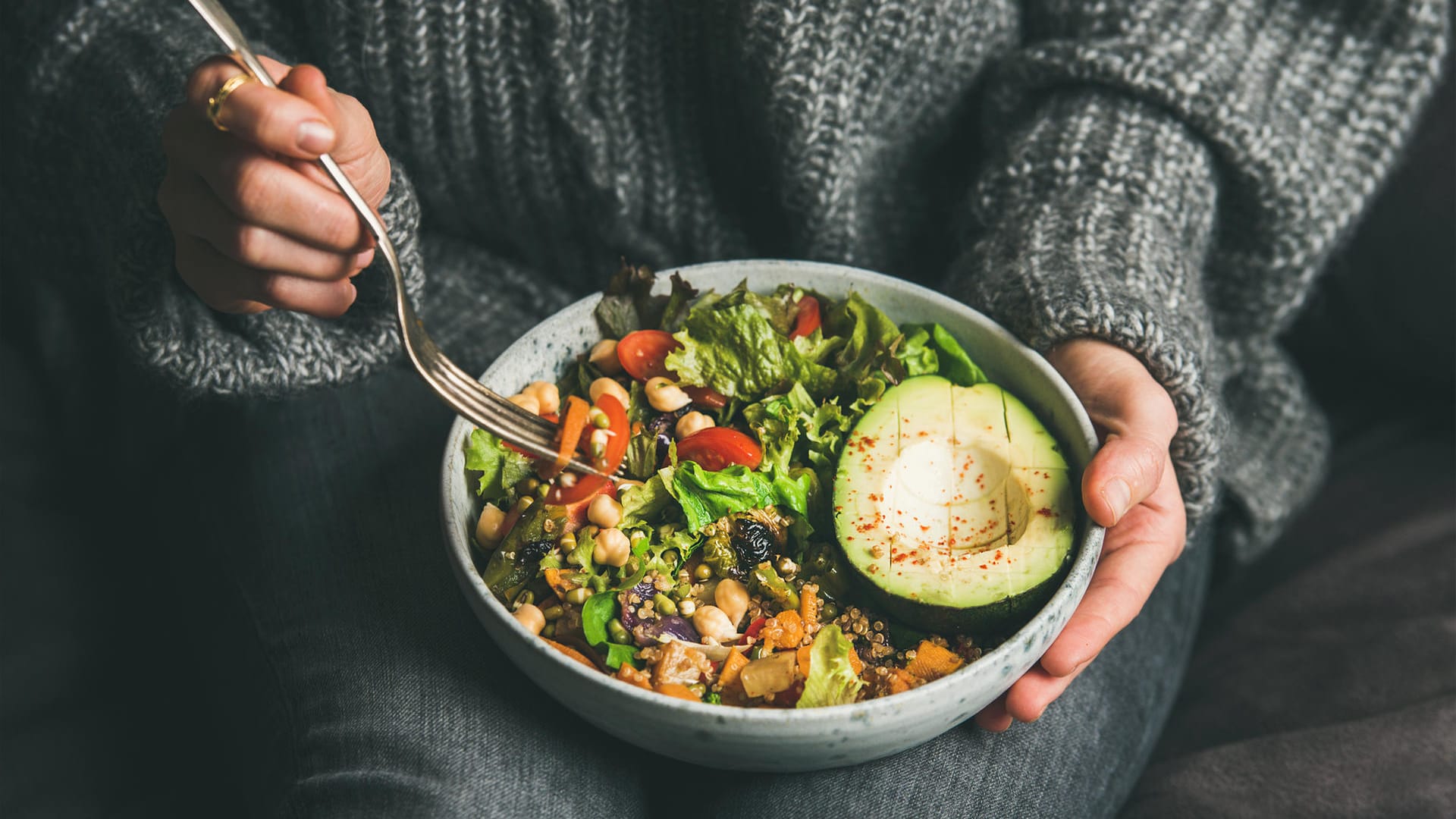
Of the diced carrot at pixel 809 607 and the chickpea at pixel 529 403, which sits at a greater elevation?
the chickpea at pixel 529 403

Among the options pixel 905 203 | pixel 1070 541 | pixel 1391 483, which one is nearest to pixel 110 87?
pixel 905 203

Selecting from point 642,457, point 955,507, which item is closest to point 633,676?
point 642,457

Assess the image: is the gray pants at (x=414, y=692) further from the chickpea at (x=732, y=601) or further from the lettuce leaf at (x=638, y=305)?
the lettuce leaf at (x=638, y=305)

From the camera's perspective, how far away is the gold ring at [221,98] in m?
0.90

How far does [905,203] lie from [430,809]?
1.06 m

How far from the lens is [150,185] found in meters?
1.16

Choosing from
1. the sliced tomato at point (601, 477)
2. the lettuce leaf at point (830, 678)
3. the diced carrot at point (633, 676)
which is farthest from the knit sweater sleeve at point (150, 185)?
the lettuce leaf at point (830, 678)

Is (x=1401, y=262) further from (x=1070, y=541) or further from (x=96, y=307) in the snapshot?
(x=96, y=307)

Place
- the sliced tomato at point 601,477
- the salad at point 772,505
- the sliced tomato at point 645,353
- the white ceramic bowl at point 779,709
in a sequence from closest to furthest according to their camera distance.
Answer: the white ceramic bowl at point 779,709
the salad at point 772,505
the sliced tomato at point 601,477
the sliced tomato at point 645,353

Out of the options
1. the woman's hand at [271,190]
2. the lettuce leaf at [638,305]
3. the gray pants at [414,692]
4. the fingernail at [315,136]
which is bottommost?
the gray pants at [414,692]

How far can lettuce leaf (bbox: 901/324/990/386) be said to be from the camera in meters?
1.15

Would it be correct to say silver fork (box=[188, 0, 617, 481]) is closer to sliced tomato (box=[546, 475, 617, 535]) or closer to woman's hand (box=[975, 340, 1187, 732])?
sliced tomato (box=[546, 475, 617, 535])

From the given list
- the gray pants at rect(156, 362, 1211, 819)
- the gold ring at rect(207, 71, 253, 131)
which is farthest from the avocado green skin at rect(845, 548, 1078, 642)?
the gold ring at rect(207, 71, 253, 131)

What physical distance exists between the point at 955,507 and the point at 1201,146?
68 cm
